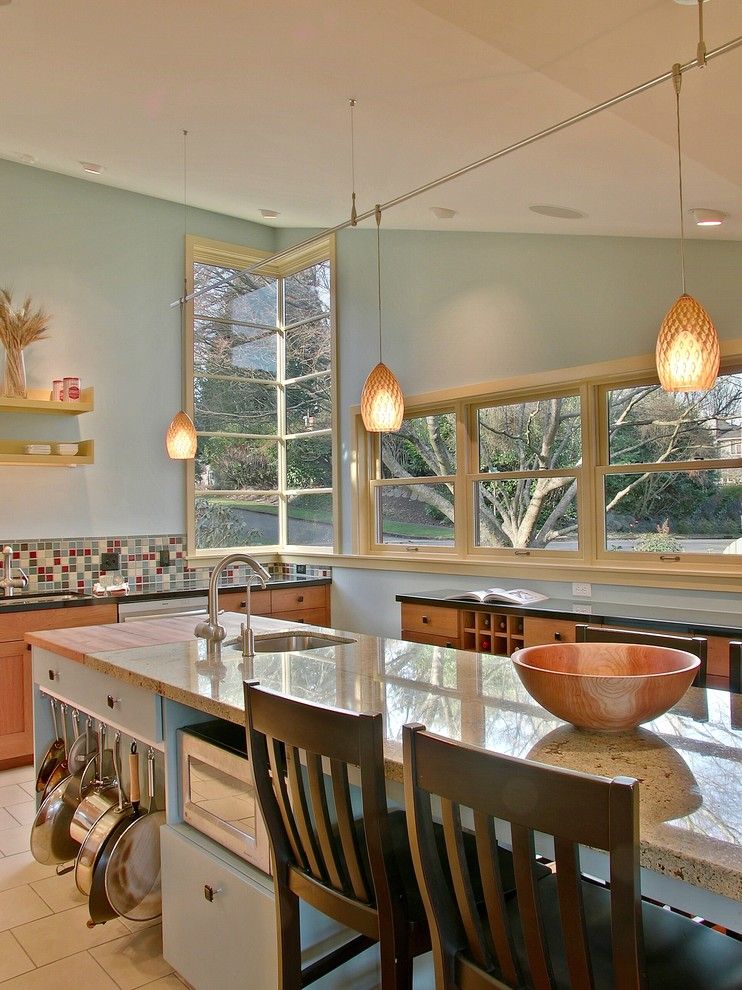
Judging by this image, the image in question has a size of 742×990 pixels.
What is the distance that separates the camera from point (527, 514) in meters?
4.55

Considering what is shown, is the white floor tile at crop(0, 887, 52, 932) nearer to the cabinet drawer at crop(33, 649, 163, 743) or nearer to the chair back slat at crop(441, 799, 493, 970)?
the cabinet drawer at crop(33, 649, 163, 743)

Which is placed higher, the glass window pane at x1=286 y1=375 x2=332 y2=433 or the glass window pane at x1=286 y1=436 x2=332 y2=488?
the glass window pane at x1=286 y1=375 x2=332 y2=433

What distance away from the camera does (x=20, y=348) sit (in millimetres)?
4738

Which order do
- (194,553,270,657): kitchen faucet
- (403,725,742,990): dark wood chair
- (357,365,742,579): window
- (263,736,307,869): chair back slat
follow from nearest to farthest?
(403,725,742,990): dark wood chair < (263,736,307,869): chair back slat < (194,553,270,657): kitchen faucet < (357,365,742,579): window

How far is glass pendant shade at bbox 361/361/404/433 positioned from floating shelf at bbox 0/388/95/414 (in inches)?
103

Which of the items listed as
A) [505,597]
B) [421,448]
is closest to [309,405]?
→ [421,448]

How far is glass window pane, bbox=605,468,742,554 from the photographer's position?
3.70 metres

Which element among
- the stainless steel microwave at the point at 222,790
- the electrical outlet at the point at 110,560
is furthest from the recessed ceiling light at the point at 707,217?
the electrical outlet at the point at 110,560

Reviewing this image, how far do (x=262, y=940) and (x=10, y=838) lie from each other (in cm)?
202

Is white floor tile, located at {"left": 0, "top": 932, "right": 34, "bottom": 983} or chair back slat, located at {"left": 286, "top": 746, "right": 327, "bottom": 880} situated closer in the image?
chair back slat, located at {"left": 286, "top": 746, "right": 327, "bottom": 880}

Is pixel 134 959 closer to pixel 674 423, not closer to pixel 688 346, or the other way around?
pixel 688 346

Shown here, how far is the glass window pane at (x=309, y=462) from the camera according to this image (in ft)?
19.3

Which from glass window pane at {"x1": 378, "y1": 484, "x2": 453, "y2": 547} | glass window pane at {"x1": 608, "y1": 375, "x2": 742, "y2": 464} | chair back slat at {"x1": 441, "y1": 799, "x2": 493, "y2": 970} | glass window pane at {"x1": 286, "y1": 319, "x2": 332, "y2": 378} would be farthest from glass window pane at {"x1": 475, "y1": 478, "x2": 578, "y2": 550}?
chair back slat at {"x1": 441, "y1": 799, "x2": 493, "y2": 970}

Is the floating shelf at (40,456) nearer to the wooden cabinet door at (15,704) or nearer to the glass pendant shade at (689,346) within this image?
the wooden cabinet door at (15,704)
